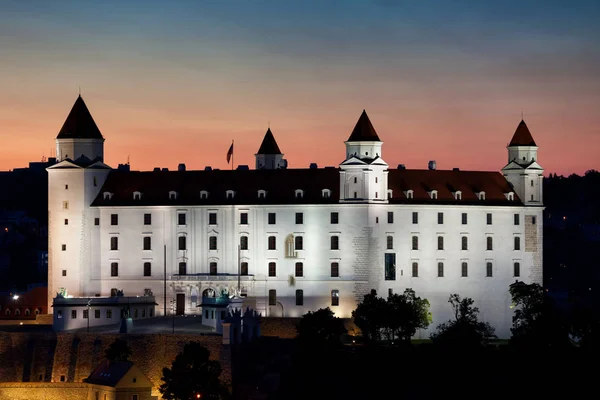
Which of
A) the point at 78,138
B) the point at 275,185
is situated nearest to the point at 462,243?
the point at 275,185

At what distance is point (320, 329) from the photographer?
114 metres

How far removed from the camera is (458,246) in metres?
128

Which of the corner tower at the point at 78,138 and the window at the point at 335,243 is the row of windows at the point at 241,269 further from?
the corner tower at the point at 78,138

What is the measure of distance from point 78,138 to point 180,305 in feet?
49.7

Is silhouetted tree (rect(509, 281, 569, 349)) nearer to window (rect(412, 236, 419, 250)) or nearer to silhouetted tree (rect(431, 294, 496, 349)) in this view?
silhouetted tree (rect(431, 294, 496, 349))

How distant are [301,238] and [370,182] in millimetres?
6563

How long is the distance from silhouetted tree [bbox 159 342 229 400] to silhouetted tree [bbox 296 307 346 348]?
6.84m

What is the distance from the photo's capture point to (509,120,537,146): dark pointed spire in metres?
135

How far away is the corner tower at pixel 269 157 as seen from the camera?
14188 centimetres

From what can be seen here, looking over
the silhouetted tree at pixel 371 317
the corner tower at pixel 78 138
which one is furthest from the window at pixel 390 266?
the corner tower at pixel 78 138

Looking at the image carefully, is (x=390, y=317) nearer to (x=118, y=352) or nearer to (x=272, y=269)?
(x=272, y=269)

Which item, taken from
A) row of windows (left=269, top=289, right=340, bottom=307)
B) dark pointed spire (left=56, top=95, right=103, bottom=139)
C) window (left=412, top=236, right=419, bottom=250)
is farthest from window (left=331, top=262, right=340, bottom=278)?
dark pointed spire (left=56, top=95, right=103, bottom=139)

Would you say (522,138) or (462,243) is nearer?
(462,243)

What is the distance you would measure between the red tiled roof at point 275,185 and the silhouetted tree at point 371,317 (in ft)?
33.7
